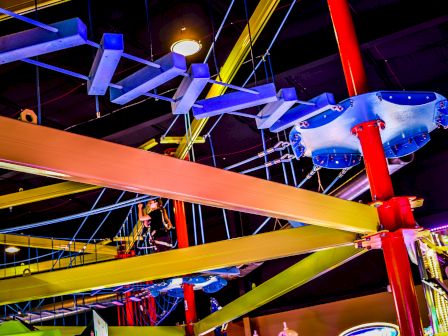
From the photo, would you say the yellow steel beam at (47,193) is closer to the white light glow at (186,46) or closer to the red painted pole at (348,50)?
the white light glow at (186,46)

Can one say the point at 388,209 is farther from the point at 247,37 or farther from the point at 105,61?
the point at 105,61

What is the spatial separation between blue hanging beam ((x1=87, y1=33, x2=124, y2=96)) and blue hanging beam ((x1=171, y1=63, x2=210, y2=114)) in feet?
1.77

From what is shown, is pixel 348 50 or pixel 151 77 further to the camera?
pixel 348 50

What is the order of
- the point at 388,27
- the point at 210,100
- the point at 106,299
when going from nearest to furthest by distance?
the point at 210,100, the point at 388,27, the point at 106,299

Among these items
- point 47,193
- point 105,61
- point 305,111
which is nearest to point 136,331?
point 47,193

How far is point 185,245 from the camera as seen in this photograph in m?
10.8

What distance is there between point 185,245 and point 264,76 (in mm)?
3881

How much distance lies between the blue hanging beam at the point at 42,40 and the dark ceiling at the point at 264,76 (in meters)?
2.53

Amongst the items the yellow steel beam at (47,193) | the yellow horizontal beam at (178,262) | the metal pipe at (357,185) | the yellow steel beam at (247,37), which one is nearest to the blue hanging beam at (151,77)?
the yellow steel beam at (247,37)

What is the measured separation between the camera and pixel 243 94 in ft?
13.6

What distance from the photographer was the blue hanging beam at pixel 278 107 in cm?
429

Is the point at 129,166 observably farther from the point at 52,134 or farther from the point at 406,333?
the point at 406,333

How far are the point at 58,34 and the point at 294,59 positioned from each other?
5.64 meters

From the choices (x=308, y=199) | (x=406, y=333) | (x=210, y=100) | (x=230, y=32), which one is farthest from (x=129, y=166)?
(x=230, y=32)
